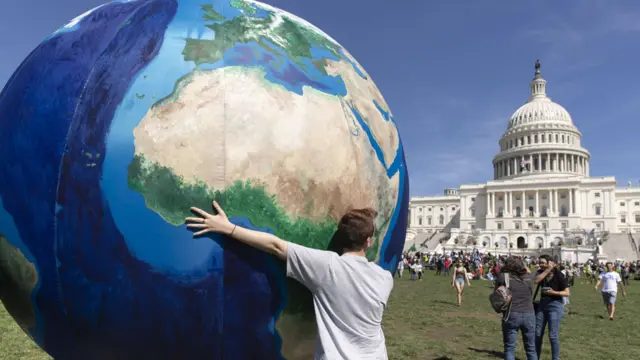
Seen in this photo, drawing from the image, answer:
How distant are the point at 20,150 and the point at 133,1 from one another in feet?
3.73

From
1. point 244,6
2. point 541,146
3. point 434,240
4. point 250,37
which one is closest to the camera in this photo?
point 250,37

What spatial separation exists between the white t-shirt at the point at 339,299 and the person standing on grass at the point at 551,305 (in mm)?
5261

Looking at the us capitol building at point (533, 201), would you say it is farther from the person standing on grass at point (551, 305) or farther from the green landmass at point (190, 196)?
the green landmass at point (190, 196)

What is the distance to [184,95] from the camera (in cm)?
263

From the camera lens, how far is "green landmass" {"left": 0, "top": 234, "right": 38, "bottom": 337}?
112 inches

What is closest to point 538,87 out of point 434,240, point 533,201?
point 533,201

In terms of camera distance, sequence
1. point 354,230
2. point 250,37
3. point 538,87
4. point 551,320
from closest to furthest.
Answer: point 354,230 → point 250,37 → point 551,320 → point 538,87

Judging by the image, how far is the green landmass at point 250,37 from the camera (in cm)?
274

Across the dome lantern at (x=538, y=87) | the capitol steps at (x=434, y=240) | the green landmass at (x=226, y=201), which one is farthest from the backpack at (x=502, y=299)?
the dome lantern at (x=538, y=87)

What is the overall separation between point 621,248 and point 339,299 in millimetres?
71467

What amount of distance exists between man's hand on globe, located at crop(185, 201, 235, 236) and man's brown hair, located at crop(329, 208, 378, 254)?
0.58m

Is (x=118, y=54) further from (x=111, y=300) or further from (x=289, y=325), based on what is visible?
(x=289, y=325)

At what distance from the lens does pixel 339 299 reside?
2.59 meters

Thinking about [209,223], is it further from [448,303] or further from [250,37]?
[448,303]
